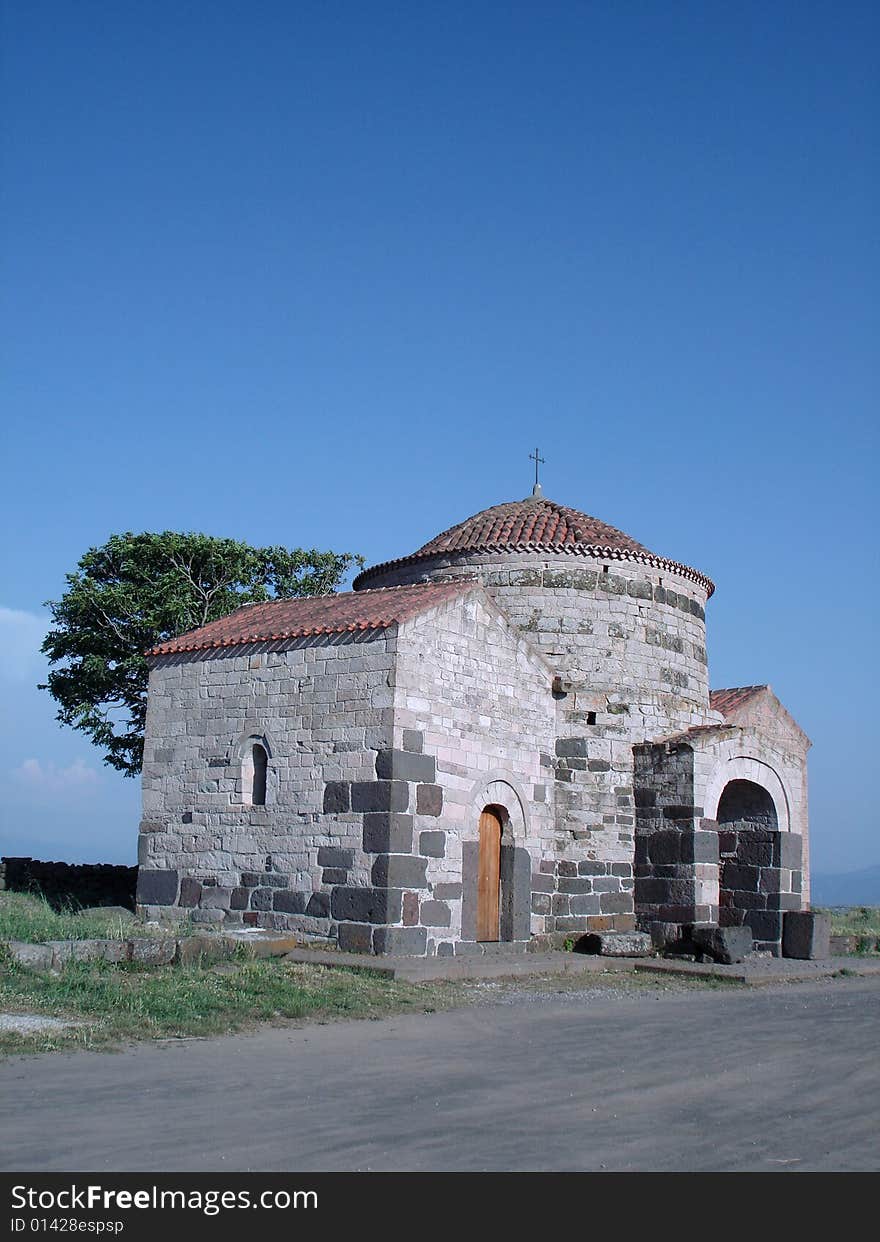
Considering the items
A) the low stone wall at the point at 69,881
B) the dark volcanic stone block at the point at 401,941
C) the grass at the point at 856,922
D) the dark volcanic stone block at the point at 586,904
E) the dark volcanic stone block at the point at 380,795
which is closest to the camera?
the dark volcanic stone block at the point at 401,941

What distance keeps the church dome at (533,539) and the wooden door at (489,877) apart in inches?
186

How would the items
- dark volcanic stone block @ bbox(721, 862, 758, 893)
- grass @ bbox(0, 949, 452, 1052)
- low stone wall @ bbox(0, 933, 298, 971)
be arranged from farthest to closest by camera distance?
1. dark volcanic stone block @ bbox(721, 862, 758, 893)
2. low stone wall @ bbox(0, 933, 298, 971)
3. grass @ bbox(0, 949, 452, 1052)

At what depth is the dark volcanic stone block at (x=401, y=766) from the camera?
14531 mm

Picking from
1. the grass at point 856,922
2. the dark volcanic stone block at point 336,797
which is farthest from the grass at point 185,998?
the grass at point 856,922

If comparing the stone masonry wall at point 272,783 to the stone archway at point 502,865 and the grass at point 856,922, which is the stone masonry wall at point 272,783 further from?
the grass at point 856,922

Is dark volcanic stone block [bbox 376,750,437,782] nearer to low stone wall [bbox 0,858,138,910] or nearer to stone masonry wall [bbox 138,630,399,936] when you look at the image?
stone masonry wall [bbox 138,630,399,936]

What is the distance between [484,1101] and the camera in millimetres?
7035

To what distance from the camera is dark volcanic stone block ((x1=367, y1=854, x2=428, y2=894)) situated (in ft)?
46.7

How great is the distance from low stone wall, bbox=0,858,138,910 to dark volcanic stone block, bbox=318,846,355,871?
9213 mm

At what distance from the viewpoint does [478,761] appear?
16172mm

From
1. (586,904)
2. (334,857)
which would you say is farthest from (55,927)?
(586,904)

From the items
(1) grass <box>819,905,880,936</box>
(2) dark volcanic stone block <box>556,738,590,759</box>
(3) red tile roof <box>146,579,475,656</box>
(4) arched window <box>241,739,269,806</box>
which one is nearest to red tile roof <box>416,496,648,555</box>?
(3) red tile roof <box>146,579,475,656</box>

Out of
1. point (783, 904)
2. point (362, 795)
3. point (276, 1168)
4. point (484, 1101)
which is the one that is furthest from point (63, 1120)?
point (783, 904)

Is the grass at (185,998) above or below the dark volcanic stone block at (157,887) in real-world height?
below
